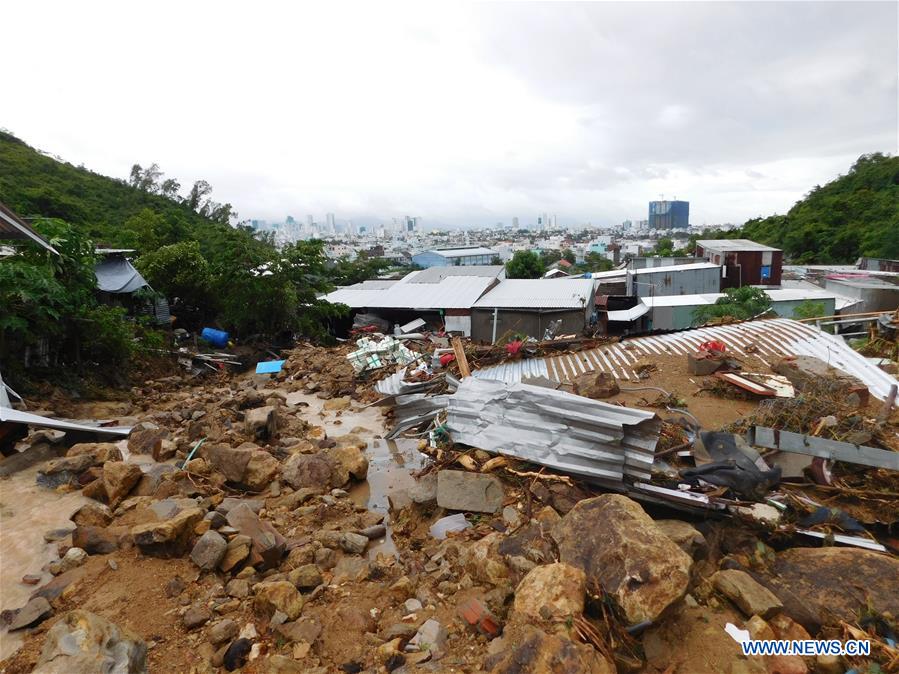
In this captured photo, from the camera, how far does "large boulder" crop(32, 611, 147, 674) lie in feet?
8.07

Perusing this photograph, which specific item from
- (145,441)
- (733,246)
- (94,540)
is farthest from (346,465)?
(733,246)

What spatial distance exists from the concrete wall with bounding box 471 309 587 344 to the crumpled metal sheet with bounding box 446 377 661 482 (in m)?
10.2

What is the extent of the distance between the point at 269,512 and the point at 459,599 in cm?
240

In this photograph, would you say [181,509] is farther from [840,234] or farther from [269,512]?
[840,234]

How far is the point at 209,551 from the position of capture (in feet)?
11.9

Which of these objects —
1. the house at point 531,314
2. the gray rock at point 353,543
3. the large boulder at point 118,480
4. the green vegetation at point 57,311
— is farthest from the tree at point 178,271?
the gray rock at point 353,543

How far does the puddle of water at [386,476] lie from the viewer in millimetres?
4420

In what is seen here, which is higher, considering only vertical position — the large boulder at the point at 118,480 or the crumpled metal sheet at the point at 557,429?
the crumpled metal sheet at the point at 557,429

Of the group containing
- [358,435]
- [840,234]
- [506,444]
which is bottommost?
[358,435]

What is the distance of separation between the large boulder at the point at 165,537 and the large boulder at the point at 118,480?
4.04 ft

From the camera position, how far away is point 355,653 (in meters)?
2.89

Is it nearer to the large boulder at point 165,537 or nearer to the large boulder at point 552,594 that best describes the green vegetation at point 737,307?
the large boulder at point 552,594

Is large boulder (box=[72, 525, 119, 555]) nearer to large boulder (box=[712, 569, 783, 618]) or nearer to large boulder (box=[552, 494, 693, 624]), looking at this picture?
large boulder (box=[552, 494, 693, 624])

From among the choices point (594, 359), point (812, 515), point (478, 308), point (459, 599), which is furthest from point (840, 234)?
point (459, 599)
